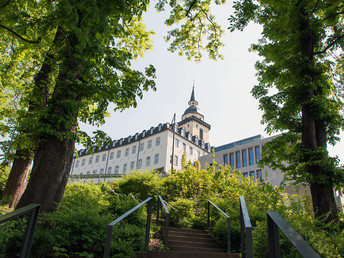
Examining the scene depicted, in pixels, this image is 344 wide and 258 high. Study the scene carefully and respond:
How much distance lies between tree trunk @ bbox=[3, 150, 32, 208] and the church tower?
53046 millimetres

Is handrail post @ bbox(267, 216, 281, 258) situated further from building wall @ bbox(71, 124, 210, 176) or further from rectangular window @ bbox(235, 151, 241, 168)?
building wall @ bbox(71, 124, 210, 176)

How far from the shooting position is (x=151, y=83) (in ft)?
24.4

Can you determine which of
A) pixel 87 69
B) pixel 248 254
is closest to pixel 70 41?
pixel 87 69

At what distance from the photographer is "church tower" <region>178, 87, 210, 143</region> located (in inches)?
2474

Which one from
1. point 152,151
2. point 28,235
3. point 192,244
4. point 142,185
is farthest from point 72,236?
point 152,151

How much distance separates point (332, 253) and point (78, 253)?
3721 mm

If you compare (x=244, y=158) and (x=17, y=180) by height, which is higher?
(x=244, y=158)

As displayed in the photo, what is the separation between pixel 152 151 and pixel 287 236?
47.8 metres

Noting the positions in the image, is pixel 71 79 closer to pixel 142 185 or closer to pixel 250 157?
pixel 142 185

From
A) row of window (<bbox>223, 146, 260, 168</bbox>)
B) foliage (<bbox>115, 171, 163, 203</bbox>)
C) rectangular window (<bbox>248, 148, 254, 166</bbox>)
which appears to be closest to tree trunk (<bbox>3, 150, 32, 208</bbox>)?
foliage (<bbox>115, 171, 163, 203</bbox>)

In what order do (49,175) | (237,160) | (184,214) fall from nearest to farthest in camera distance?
(49,175)
(184,214)
(237,160)

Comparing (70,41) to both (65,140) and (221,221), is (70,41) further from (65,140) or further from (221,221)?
(221,221)

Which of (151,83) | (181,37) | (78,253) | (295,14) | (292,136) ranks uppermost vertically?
(181,37)

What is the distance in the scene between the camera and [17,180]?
8.80m
